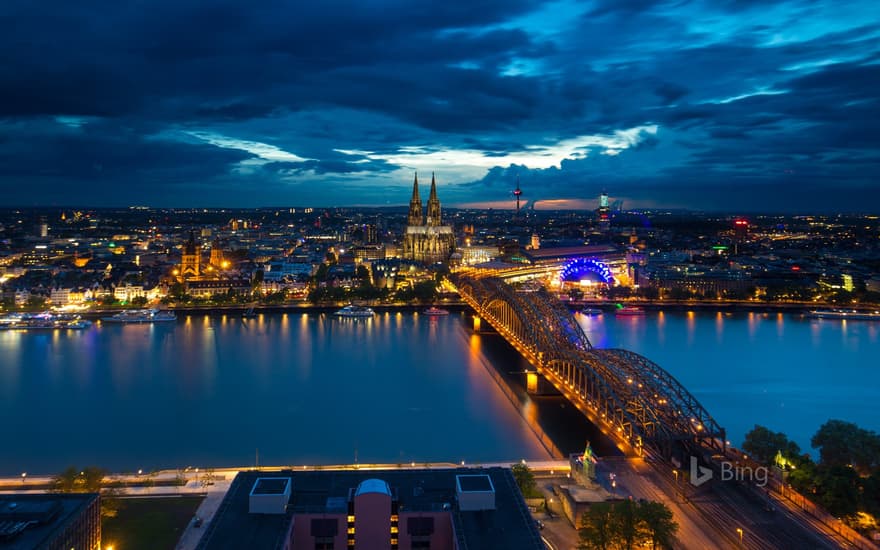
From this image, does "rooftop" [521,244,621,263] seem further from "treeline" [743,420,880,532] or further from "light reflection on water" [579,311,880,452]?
"treeline" [743,420,880,532]

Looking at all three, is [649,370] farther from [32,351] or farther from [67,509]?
[32,351]

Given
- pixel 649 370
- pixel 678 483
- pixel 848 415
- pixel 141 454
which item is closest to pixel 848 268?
pixel 848 415

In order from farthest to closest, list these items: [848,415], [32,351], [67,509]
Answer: [32,351] → [848,415] → [67,509]

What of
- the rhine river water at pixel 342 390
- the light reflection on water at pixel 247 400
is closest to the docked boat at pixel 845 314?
the rhine river water at pixel 342 390

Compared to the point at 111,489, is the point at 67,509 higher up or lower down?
higher up

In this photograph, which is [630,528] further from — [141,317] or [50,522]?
[141,317]

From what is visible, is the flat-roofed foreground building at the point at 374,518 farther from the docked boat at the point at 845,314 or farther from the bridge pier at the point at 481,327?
the docked boat at the point at 845,314

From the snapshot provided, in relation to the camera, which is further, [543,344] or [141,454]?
[543,344]
